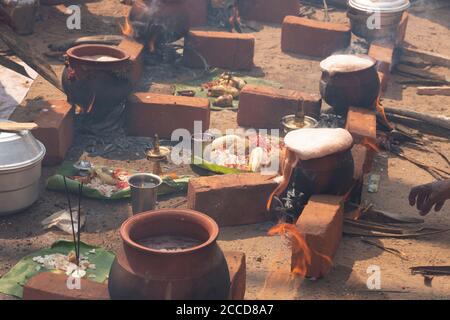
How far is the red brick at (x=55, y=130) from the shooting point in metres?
8.25

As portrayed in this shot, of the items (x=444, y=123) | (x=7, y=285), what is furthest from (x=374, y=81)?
(x=7, y=285)

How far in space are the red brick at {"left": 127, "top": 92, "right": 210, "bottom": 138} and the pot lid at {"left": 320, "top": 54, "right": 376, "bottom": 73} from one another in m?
1.50

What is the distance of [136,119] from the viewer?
30.3 ft

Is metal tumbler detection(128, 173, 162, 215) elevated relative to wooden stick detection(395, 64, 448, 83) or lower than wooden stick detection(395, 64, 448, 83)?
elevated

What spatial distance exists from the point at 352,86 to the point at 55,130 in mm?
3429

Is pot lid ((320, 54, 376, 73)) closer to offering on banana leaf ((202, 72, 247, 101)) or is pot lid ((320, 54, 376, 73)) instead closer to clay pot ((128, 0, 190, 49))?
offering on banana leaf ((202, 72, 247, 101))

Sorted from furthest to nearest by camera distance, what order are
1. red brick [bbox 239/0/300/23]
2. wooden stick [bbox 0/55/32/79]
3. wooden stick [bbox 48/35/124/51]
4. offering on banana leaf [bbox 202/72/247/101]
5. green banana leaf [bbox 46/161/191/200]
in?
red brick [bbox 239/0/300/23], wooden stick [bbox 48/35/124/51], offering on banana leaf [bbox 202/72/247/101], wooden stick [bbox 0/55/32/79], green banana leaf [bbox 46/161/191/200]

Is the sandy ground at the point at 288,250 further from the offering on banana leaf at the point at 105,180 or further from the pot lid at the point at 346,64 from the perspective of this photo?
the pot lid at the point at 346,64

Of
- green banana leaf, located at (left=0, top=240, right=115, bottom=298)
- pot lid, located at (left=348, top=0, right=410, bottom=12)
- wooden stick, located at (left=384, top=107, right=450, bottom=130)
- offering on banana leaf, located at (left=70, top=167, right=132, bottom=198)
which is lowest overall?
offering on banana leaf, located at (left=70, top=167, right=132, bottom=198)

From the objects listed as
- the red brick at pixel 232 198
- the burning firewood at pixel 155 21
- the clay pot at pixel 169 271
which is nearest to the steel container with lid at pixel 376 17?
the burning firewood at pixel 155 21

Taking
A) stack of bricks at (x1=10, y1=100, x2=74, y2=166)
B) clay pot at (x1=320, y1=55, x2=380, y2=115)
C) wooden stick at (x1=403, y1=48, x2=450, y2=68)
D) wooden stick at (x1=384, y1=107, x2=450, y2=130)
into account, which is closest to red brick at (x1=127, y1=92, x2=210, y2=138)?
stack of bricks at (x1=10, y1=100, x2=74, y2=166)

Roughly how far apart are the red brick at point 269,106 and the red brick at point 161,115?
1.99 ft

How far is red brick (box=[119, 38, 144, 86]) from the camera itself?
10.5m

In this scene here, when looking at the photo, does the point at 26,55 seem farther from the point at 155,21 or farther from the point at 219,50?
the point at 219,50
